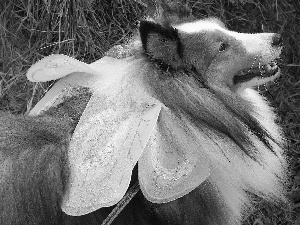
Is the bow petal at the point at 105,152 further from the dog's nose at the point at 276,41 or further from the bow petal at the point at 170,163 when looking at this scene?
the dog's nose at the point at 276,41

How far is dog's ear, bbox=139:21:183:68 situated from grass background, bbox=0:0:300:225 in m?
0.90

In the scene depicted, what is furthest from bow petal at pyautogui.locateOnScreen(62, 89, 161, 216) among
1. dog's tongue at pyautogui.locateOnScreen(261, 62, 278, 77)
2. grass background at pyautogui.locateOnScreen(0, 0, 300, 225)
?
grass background at pyautogui.locateOnScreen(0, 0, 300, 225)

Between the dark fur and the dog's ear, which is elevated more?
the dog's ear

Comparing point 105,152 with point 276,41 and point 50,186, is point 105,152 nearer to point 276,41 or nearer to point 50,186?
point 50,186

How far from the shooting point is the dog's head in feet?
4.33

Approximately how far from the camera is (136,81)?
132 centimetres

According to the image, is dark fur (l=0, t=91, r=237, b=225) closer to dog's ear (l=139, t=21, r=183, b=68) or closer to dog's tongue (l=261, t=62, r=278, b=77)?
dog's ear (l=139, t=21, r=183, b=68)

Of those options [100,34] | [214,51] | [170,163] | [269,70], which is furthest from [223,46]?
[100,34]

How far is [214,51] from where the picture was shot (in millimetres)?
1375

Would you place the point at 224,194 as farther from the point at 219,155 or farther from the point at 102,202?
the point at 102,202

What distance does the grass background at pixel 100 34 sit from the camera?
88.7 inches

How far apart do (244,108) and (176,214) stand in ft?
1.14

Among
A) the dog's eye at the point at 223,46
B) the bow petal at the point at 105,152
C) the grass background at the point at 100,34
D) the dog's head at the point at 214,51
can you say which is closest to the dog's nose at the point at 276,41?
the dog's head at the point at 214,51

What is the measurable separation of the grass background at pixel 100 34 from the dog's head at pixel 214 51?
0.80m
